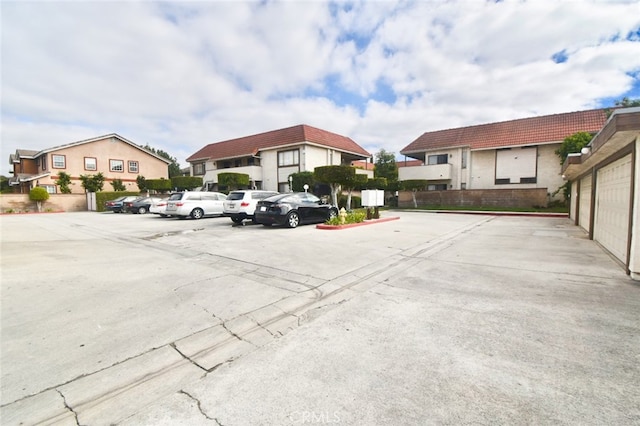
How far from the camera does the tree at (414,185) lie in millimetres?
27562

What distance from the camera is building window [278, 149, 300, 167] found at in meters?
28.4

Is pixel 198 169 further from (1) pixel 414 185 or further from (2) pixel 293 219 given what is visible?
(2) pixel 293 219

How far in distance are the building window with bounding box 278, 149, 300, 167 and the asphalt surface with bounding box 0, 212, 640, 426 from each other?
74.9ft

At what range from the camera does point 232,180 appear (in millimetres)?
27516

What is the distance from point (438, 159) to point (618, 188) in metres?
25.8

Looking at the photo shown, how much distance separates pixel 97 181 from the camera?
31328 millimetres

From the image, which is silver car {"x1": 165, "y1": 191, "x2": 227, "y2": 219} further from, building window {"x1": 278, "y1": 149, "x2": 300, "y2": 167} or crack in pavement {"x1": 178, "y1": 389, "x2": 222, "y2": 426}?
crack in pavement {"x1": 178, "y1": 389, "x2": 222, "y2": 426}

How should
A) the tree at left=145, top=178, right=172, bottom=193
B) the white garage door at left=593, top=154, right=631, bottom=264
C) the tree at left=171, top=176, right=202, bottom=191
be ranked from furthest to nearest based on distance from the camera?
the tree at left=145, top=178, right=172, bottom=193, the tree at left=171, top=176, right=202, bottom=191, the white garage door at left=593, top=154, right=631, bottom=264

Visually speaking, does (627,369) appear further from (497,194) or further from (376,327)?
(497,194)

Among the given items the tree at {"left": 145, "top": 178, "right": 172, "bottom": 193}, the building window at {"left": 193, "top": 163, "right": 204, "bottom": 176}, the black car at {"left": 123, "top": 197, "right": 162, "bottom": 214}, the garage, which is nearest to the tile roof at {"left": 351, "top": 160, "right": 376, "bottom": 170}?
the building window at {"left": 193, "top": 163, "right": 204, "bottom": 176}

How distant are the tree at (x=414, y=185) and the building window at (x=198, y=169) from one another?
25835 millimetres

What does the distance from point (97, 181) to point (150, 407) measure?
1454 inches

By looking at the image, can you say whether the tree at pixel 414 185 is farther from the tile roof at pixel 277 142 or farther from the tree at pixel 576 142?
the tree at pixel 576 142

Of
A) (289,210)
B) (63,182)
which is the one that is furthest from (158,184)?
(289,210)
